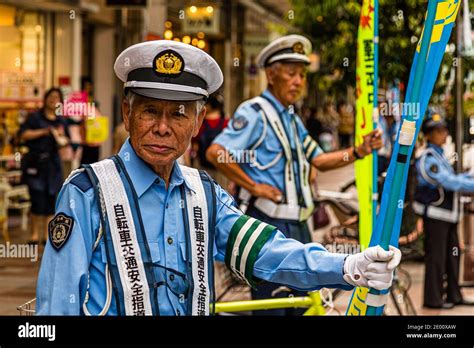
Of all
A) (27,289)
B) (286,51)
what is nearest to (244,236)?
(286,51)

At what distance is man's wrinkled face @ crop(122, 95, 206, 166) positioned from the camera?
8.57 ft

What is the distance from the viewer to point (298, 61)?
18.3ft

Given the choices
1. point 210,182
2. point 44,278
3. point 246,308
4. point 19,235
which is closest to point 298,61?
point 246,308

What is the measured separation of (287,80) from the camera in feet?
18.0

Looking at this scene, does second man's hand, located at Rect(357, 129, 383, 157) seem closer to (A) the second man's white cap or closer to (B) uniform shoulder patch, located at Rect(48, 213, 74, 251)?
(A) the second man's white cap

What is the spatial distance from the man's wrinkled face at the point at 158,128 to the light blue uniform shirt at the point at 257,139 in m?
2.63

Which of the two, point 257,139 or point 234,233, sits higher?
point 257,139

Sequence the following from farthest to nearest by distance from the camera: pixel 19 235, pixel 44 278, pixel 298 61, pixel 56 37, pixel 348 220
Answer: pixel 56 37 < pixel 19 235 < pixel 348 220 < pixel 298 61 < pixel 44 278

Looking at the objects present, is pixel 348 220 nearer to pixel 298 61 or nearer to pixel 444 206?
pixel 444 206

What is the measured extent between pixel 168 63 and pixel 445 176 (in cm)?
592

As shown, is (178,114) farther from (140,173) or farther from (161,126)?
(140,173)

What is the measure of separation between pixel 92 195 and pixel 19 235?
873 centimetres

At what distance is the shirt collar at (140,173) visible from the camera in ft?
8.45
